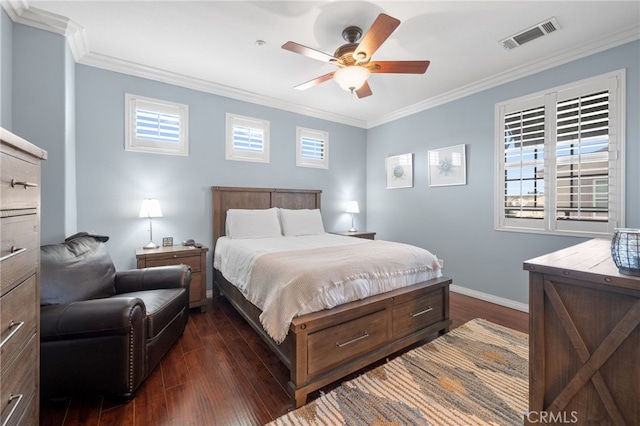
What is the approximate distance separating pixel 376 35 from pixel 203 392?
108 inches

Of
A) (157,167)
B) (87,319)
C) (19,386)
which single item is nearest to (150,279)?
(87,319)

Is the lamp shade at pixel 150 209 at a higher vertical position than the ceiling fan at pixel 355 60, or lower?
lower

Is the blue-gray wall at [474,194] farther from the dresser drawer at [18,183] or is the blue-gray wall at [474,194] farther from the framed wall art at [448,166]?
the dresser drawer at [18,183]

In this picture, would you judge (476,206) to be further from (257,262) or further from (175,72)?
(175,72)

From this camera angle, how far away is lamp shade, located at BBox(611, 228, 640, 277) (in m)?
1.00

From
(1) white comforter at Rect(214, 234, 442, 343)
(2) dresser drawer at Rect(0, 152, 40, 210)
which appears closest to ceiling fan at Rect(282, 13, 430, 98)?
(1) white comforter at Rect(214, 234, 442, 343)

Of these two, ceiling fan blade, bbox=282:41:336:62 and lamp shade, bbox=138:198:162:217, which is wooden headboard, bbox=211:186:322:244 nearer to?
lamp shade, bbox=138:198:162:217

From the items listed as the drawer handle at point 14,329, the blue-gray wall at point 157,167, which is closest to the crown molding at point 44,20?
the blue-gray wall at point 157,167

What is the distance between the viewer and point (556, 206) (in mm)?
2943

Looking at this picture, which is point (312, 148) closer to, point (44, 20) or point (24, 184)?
point (44, 20)

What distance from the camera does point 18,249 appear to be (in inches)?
41.3

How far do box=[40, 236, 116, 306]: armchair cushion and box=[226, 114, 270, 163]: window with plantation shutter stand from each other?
6.79 feet

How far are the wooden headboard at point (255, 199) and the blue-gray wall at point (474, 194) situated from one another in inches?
58.6

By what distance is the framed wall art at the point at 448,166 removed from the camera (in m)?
3.78
